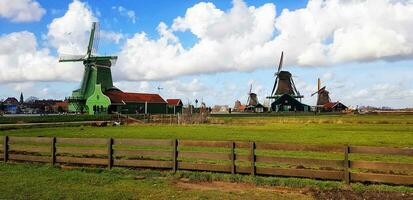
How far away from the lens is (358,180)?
44.0 ft

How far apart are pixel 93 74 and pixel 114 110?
11.3 metres

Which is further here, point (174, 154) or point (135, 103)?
point (135, 103)

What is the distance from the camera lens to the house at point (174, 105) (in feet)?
379

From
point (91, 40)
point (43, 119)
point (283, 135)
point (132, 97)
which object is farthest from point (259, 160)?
point (91, 40)

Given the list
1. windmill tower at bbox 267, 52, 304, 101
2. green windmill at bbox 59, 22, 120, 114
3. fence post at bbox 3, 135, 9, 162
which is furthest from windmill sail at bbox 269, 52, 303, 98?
fence post at bbox 3, 135, 9, 162

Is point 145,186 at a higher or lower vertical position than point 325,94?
lower

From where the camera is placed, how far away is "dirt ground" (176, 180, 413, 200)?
11.9m

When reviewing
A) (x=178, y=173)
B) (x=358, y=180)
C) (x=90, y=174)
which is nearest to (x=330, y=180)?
(x=358, y=180)

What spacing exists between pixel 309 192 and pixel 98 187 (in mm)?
6033

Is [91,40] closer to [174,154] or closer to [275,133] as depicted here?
[275,133]

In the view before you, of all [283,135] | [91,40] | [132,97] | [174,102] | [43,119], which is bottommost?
[283,135]

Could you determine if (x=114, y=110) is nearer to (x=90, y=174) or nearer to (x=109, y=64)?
(x=109, y=64)

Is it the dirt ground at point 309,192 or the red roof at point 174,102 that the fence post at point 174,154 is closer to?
the dirt ground at point 309,192

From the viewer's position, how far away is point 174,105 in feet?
383
